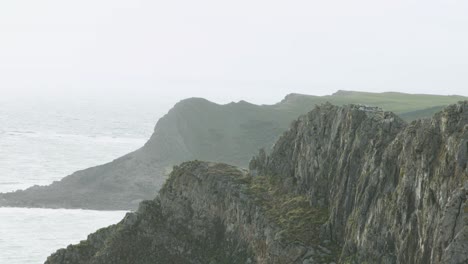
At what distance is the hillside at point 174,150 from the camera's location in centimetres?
13112

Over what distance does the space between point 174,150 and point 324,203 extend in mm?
130524

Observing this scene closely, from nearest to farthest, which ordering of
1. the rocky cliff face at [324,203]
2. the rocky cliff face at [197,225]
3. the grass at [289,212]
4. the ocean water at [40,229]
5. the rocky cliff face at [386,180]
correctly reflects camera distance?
the rocky cliff face at [386,180], the rocky cliff face at [324,203], the grass at [289,212], the rocky cliff face at [197,225], the ocean water at [40,229]

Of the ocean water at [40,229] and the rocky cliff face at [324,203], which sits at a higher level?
the rocky cliff face at [324,203]

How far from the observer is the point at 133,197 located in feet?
443

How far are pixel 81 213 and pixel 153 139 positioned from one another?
4762 centimetres

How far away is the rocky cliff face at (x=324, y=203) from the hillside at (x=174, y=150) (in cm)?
8904

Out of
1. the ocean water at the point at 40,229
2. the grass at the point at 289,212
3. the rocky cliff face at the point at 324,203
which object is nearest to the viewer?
the rocky cliff face at the point at 324,203

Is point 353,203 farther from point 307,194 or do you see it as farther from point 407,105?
point 407,105

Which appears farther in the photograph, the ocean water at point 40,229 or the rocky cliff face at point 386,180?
the ocean water at point 40,229

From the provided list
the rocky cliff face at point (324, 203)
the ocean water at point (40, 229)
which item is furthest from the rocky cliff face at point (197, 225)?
the ocean water at point (40, 229)

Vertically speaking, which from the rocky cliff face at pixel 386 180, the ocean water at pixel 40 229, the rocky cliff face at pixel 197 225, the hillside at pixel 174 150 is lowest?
the ocean water at pixel 40 229

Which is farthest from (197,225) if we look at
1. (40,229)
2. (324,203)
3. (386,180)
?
(40,229)

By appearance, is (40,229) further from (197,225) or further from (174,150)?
(197,225)

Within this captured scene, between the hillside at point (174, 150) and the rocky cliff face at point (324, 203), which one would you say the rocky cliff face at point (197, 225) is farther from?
the hillside at point (174, 150)
